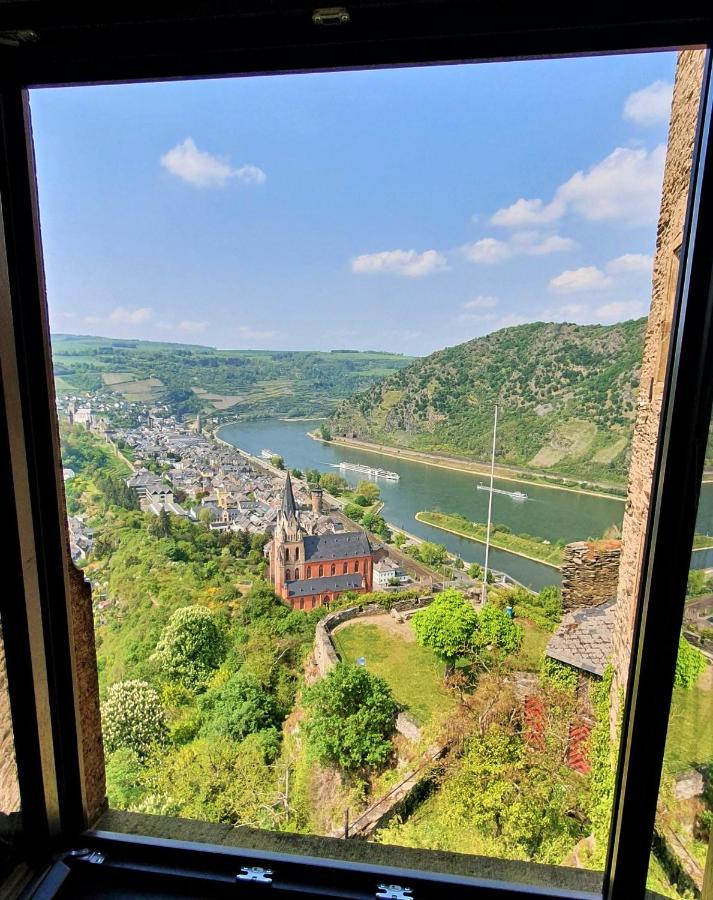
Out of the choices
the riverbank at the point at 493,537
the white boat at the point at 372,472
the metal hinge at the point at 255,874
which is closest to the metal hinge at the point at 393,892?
the metal hinge at the point at 255,874

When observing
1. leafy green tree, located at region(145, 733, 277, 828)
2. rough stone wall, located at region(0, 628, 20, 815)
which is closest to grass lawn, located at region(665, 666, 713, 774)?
leafy green tree, located at region(145, 733, 277, 828)

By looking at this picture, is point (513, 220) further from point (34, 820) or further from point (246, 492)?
point (34, 820)

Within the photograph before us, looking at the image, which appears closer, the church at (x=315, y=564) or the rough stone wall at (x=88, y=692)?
the rough stone wall at (x=88, y=692)

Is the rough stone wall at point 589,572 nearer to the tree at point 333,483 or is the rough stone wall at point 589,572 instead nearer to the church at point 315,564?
the church at point 315,564

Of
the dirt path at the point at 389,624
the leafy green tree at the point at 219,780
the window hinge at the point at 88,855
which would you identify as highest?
the dirt path at the point at 389,624

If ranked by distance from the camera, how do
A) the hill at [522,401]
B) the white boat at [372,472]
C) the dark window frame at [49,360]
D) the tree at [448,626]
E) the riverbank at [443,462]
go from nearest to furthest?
the dark window frame at [49,360] < the hill at [522,401] < the riverbank at [443,462] < the white boat at [372,472] < the tree at [448,626]

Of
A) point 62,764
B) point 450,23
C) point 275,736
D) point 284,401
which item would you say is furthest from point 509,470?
point 62,764

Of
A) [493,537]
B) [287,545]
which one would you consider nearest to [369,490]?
[287,545]
